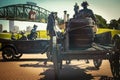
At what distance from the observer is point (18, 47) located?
13359mm

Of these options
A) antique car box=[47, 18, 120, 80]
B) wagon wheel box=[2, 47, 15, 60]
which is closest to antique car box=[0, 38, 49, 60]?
wagon wheel box=[2, 47, 15, 60]

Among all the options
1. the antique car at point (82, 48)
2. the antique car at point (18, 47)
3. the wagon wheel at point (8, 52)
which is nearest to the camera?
the antique car at point (82, 48)

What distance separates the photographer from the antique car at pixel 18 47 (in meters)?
13.1

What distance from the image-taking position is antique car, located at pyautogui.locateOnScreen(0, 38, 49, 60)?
1311 cm

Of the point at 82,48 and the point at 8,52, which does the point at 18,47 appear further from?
the point at 82,48

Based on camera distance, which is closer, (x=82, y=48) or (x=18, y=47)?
(x=82, y=48)

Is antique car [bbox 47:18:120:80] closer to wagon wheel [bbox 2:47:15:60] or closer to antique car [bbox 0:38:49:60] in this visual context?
antique car [bbox 0:38:49:60]

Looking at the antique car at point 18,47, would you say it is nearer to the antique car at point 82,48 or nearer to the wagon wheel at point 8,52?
the wagon wheel at point 8,52

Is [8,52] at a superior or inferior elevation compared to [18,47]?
inferior

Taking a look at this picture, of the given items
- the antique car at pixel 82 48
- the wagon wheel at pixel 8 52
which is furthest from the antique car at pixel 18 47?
the antique car at pixel 82 48

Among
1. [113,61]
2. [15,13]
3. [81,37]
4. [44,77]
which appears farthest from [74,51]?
[15,13]

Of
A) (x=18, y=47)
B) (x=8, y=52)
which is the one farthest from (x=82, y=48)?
(x=8, y=52)

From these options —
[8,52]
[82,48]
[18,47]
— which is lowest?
[8,52]

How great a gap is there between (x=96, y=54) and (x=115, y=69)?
0.68 m
